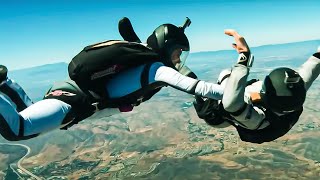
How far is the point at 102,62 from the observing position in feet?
15.0

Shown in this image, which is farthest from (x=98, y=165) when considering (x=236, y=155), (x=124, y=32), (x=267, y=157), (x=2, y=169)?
(x=124, y=32)

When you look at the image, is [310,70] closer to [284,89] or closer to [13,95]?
[284,89]

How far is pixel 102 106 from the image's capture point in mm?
4777

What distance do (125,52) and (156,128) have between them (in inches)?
6932

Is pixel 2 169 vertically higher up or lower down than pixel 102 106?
lower down

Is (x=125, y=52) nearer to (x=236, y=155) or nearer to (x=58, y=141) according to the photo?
(x=236, y=155)

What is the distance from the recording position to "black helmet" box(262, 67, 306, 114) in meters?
3.99

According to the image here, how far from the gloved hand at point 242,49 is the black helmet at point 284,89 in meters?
0.43

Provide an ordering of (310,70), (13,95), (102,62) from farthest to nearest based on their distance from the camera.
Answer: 1. (13,95)
2. (310,70)
3. (102,62)

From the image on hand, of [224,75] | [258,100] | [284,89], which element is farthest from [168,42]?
[284,89]

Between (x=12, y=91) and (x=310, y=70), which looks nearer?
(x=310, y=70)

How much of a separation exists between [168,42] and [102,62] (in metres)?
1.06

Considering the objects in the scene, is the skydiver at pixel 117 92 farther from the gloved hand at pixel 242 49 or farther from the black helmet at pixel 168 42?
the gloved hand at pixel 242 49

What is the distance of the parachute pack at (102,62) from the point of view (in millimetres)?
4594
